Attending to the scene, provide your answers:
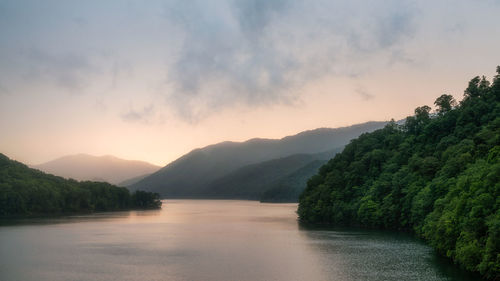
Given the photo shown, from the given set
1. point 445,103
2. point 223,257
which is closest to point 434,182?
point 223,257

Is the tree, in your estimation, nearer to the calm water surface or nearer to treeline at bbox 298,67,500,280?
treeline at bbox 298,67,500,280

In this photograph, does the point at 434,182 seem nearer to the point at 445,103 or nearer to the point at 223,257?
the point at 223,257

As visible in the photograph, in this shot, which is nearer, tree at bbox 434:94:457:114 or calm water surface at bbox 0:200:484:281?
calm water surface at bbox 0:200:484:281

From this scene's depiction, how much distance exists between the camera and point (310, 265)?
5631cm

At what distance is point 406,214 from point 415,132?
40.5 metres

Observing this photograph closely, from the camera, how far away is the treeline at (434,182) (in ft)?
158

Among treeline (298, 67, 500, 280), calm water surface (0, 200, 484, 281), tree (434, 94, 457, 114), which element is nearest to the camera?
treeline (298, 67, 500, 280)

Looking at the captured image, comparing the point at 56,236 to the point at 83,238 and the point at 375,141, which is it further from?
the point at 375,141

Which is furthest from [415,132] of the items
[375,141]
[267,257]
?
[267,257]

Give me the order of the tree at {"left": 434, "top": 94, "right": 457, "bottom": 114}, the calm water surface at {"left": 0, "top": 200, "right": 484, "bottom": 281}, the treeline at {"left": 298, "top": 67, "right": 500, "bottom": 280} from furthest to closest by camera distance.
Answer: the tree at {"left": 434, "top": 94, "right": 457, "bottom": 114}, the calm water surface at {"left": 0, "top": 200, "right": 484, "bottom": 281}, the treeline at {"left": 298, "top": 67, "right": 500, "bottom": 280}

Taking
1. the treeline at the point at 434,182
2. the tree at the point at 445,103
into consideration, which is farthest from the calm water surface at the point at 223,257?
the tree at the point at 445,103

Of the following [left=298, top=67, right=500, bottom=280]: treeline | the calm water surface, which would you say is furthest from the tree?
the calm water surface

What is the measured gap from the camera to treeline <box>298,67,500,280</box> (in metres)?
48.1

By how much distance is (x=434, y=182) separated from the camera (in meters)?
79.6
